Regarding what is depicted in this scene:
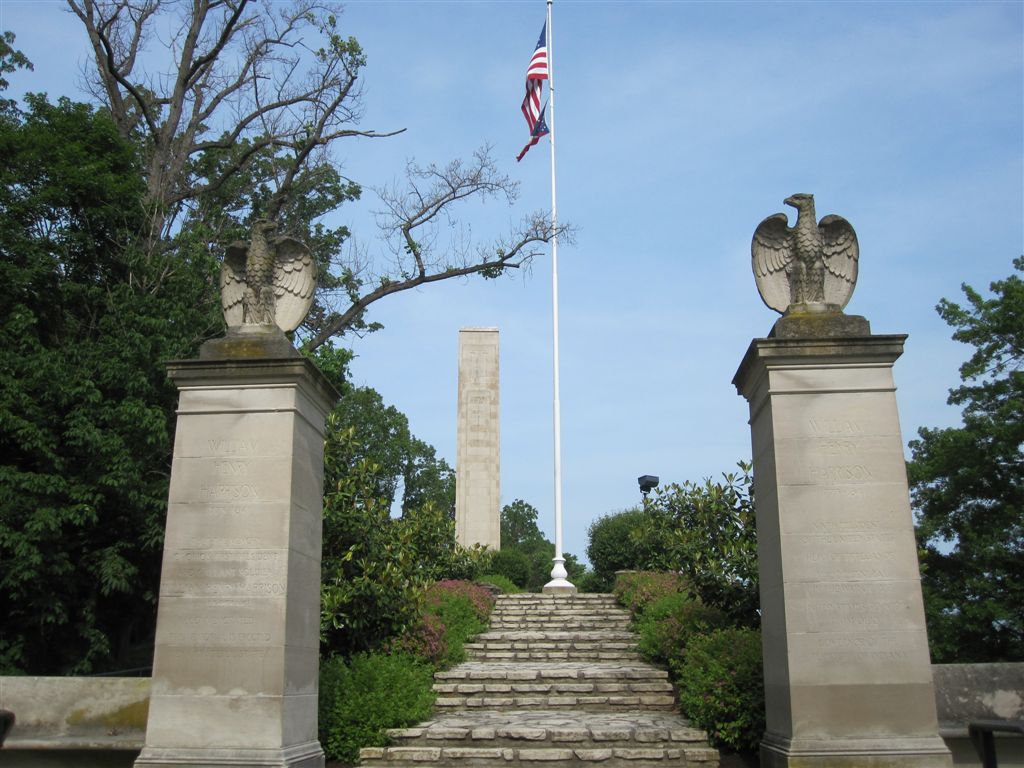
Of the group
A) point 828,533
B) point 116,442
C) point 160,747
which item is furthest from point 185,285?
point 828,533

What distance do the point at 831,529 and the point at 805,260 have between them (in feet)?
7.41

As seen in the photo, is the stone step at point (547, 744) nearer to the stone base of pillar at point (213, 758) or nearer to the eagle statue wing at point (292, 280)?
the stone base of pillar at point (213, 758)

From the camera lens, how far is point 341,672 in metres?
8.88

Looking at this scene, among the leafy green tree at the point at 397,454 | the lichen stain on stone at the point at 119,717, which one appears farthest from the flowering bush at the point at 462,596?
the leafy green tree at the point at 397,454

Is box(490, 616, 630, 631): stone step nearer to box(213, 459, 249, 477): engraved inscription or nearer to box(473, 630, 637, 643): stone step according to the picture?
box(473, 630, 637, 643): stone step

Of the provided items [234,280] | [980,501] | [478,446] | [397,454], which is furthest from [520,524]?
[234,280]

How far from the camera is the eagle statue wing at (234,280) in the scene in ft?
25.6

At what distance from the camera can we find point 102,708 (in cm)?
716

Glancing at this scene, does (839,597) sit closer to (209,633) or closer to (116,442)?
(209,633)

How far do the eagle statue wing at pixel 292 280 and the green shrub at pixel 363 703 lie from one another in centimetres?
361

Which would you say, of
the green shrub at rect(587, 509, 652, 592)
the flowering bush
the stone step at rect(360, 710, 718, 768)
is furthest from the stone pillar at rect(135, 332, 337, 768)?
the green shrub at rect(587, 509, 652, 592)

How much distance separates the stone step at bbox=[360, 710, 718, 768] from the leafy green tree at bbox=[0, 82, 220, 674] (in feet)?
16.6

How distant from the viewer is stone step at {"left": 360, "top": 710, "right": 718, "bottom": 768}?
787 centimetres

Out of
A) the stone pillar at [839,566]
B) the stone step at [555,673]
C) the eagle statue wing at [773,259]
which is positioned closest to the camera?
the stone pillar at [839,566]
